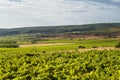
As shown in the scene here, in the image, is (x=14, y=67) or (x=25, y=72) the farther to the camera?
(x=14, y=67)

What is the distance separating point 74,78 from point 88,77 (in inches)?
70.3

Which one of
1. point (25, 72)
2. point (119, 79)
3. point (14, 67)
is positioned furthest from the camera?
point (14, 67)

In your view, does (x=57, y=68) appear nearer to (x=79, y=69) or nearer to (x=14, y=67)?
(x=79, y=69)

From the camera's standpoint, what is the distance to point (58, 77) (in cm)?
3441

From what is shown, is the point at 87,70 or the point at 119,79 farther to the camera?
the point at 87,70

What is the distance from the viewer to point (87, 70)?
43.4m

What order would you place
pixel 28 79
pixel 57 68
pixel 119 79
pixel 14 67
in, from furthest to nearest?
pixel 14 67 → pixel 57 68 → pixel 28 79 → pixel 119 79

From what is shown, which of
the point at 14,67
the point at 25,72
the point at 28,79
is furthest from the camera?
the point at 14,67

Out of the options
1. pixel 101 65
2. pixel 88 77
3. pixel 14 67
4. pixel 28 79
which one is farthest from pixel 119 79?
pixel 14 67

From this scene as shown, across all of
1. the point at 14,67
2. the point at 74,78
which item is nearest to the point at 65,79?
the point at 74,78

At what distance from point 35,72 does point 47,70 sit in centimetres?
215

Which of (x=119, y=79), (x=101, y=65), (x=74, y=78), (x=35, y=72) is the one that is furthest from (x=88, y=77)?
→ (x=101, y=65)

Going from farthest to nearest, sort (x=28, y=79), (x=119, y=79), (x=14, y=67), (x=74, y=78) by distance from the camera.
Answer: (x=14, y=67) < (x=28, y=79) < (x=74, y=78) < (x=119, y=79)

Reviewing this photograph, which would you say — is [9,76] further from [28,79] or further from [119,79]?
[119,79]
